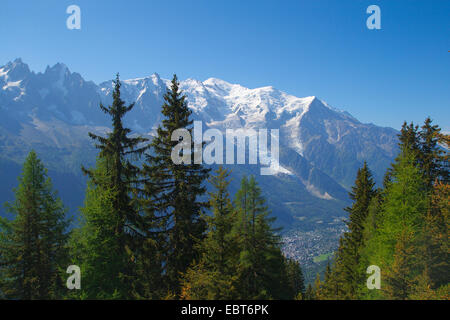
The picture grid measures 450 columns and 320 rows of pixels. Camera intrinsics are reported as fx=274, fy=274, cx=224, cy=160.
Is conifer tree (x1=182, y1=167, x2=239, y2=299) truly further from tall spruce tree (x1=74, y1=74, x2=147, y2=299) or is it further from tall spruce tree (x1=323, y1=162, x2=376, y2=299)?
tall spruce tree (x1=323, y1=162, x2=376, y2=299)

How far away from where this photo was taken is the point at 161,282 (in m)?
18.6

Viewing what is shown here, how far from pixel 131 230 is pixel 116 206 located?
2038mm

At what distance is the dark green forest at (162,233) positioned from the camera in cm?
1645

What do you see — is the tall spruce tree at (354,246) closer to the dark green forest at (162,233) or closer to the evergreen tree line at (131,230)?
the dark green forest at (162,233)

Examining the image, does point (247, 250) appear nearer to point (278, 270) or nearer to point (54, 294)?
point (278, 270)

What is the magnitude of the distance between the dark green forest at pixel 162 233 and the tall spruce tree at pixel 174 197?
0.24 ft

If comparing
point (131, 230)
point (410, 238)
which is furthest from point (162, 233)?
point (410, 238)

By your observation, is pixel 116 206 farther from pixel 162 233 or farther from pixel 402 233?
pixel 402 233

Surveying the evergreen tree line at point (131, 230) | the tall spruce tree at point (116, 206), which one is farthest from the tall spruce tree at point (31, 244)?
the tall spruce tree at point (116, 206)

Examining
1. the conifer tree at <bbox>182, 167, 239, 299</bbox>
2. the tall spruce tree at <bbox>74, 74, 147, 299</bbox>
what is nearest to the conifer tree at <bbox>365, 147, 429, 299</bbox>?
the conifer tree at <bbox>182, 167, 239, 299</bbox>

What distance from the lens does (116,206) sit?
19.1 meters
